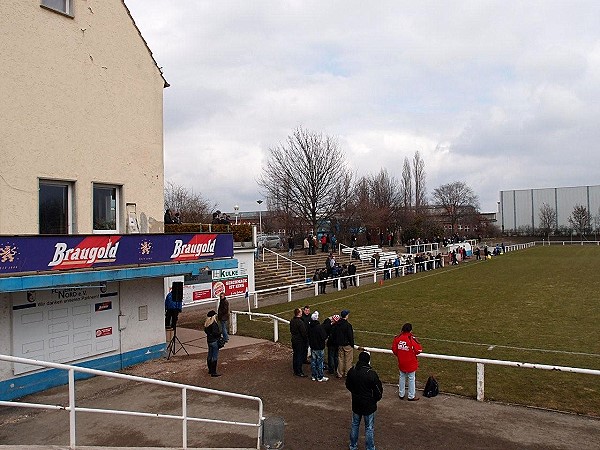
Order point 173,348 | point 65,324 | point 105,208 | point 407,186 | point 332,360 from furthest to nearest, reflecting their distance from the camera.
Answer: point 407,186 < point 173,348 < point 105,208 < point 332,360 < point 65,324

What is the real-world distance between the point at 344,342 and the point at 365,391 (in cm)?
348

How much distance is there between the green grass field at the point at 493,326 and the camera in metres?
11.1

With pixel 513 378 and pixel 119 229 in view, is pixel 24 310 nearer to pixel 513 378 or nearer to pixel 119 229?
pixel 119 229

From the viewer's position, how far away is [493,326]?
1773cm

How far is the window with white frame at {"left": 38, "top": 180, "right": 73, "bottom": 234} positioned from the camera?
12.0m

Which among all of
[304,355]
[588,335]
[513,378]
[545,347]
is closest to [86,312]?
[304,355]

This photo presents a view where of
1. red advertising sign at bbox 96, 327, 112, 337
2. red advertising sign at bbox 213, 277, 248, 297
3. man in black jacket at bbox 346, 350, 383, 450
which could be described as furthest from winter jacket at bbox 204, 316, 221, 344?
red advertising sign at bbox 213, 277, 248, 297

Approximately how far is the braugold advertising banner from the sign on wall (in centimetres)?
110

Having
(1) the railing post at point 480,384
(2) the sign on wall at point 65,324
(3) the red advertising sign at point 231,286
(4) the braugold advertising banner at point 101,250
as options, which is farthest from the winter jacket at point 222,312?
(1) the railing post at point 480,384

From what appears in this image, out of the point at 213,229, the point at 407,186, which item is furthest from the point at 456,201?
the point at 213,229

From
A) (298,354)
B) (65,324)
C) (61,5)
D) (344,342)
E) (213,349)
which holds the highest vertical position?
(61,5)

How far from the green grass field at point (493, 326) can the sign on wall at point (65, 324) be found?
5.34m

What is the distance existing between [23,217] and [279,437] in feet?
24.9

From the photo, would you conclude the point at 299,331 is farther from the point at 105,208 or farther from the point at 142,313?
the point at 105,208
